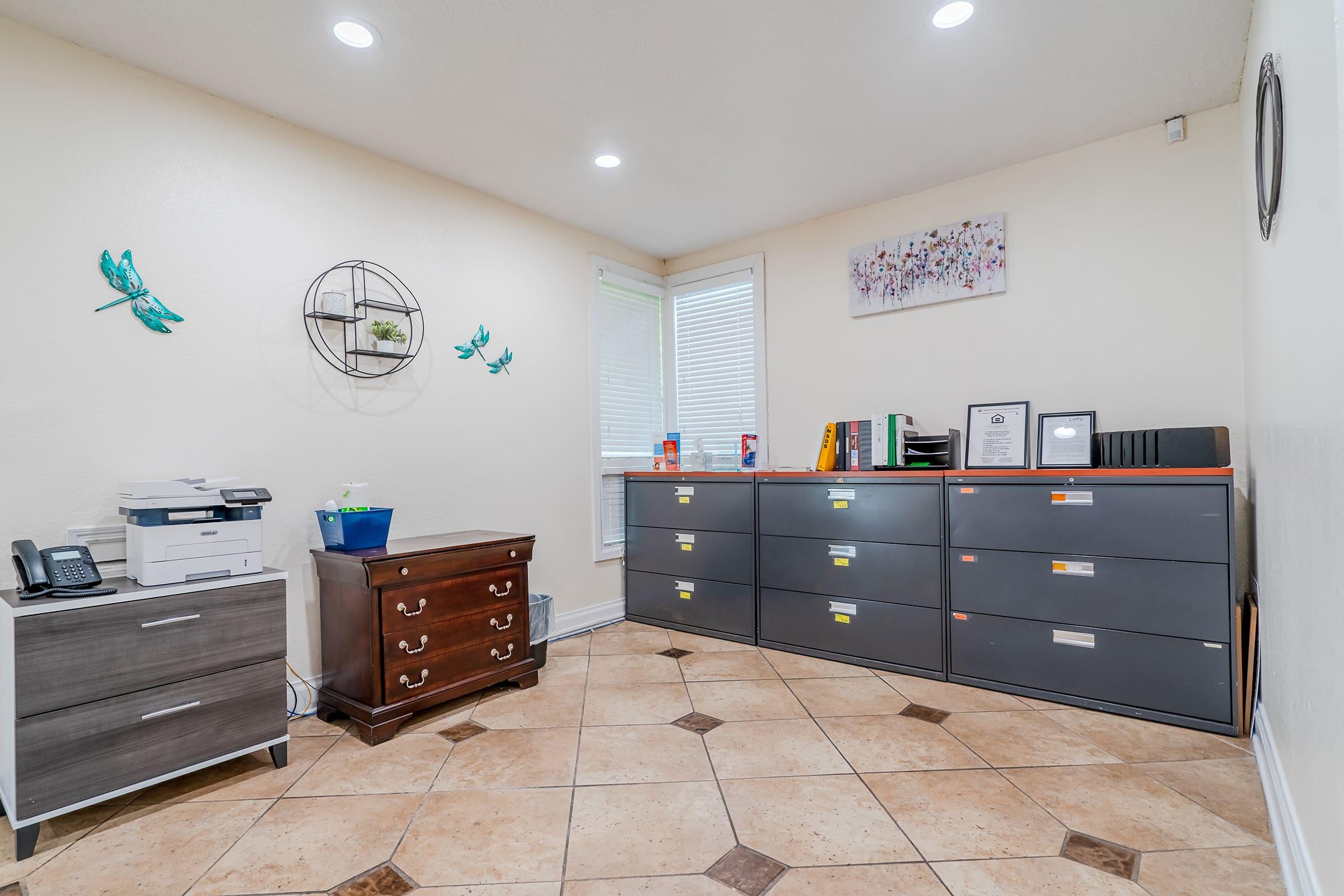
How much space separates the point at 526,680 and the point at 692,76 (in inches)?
104

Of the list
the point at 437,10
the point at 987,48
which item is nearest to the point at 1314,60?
the point at 987,48

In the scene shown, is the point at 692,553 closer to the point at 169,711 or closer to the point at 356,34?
the point at 169,711

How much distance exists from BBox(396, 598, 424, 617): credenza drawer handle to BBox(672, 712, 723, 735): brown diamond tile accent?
1.10 m

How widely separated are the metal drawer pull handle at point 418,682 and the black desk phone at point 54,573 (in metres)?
0.99

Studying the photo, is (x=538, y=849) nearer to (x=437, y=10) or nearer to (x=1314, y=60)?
(x=1314, y=60)

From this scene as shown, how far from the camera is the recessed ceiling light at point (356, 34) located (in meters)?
2.14

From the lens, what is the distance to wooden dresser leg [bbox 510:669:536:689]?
9.70 feet

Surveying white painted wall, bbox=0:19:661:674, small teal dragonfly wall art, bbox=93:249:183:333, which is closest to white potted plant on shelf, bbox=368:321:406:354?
white painted wall, bbox=0:19:661:674

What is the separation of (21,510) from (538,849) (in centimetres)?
197

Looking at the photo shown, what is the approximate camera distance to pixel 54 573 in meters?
1.86

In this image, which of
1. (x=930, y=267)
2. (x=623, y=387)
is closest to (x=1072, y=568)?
(x=930, y=267)

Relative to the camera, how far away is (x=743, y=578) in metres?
3.66

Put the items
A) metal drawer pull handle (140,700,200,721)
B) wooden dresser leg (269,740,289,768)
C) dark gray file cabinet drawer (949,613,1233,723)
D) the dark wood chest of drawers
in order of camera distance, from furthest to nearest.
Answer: the dark wood chest of drawers → dark gray file cabinet drawer (949,613,1233,723) → wooden dresser leg (269,740,289,768) → metal drawer pull handle (140,700,200,721)

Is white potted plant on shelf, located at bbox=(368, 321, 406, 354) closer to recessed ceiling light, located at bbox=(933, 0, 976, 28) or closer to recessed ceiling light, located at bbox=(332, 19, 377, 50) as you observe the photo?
recessed ceiling light, located at bbox=(332, 19, 377, 50)
